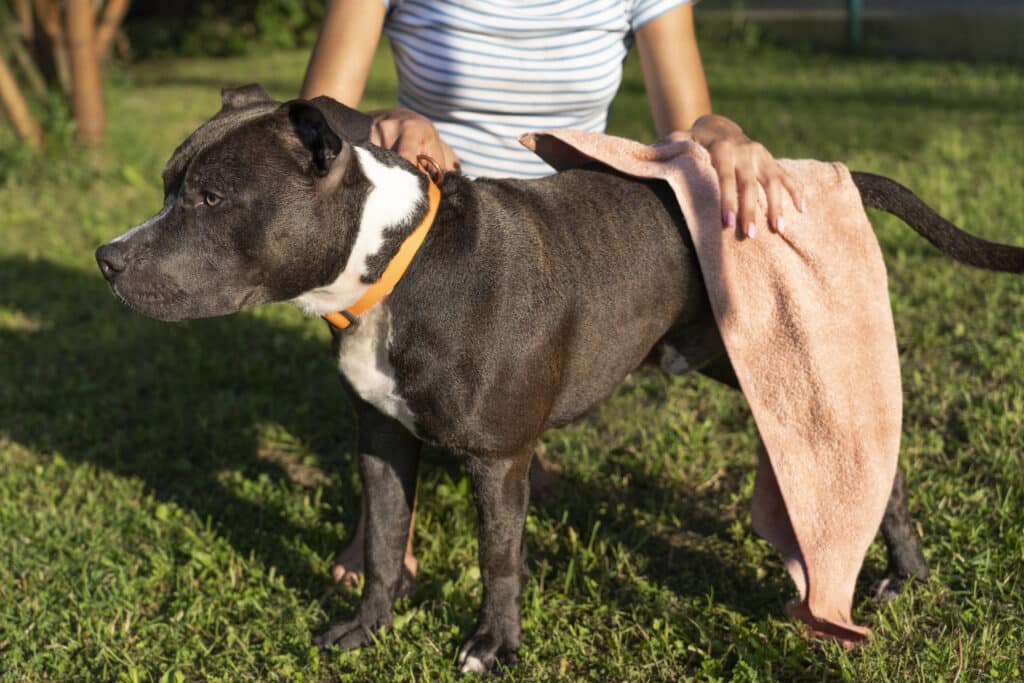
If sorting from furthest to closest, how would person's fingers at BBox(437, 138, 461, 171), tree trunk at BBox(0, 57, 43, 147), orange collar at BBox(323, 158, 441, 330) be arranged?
tree trunk at BBox(0, 57, 43, 147), person's fingers at BBox(437, 138, 461, 171), orange collar at BBox(323, 158, 441, 330)

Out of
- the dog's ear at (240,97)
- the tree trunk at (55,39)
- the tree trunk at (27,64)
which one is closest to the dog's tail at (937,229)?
the dog's ear at (240,97)

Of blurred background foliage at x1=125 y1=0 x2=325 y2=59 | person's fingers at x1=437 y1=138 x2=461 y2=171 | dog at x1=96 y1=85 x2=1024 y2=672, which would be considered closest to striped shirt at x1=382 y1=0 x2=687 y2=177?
person's fingers at x1=437 y1=138 x2=461 y2=171

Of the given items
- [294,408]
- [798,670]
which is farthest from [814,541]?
[294,408]

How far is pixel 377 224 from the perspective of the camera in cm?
260

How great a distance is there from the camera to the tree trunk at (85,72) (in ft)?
25.0

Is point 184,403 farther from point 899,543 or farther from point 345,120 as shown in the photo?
point 899,543

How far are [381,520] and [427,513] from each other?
0.69 m

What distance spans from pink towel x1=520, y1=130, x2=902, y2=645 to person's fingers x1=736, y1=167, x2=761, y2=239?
0.03 metres

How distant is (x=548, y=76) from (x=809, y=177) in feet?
3.01

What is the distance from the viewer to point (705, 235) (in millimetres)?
2869

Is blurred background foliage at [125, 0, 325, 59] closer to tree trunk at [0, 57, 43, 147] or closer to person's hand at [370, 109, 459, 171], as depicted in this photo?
tree trunk at [0, 57, 43, 147]

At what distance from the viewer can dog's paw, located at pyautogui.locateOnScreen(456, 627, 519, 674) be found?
294 centimetres

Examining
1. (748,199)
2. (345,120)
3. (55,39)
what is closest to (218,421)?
(345,120)

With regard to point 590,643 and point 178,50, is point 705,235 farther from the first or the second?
point 178,50
